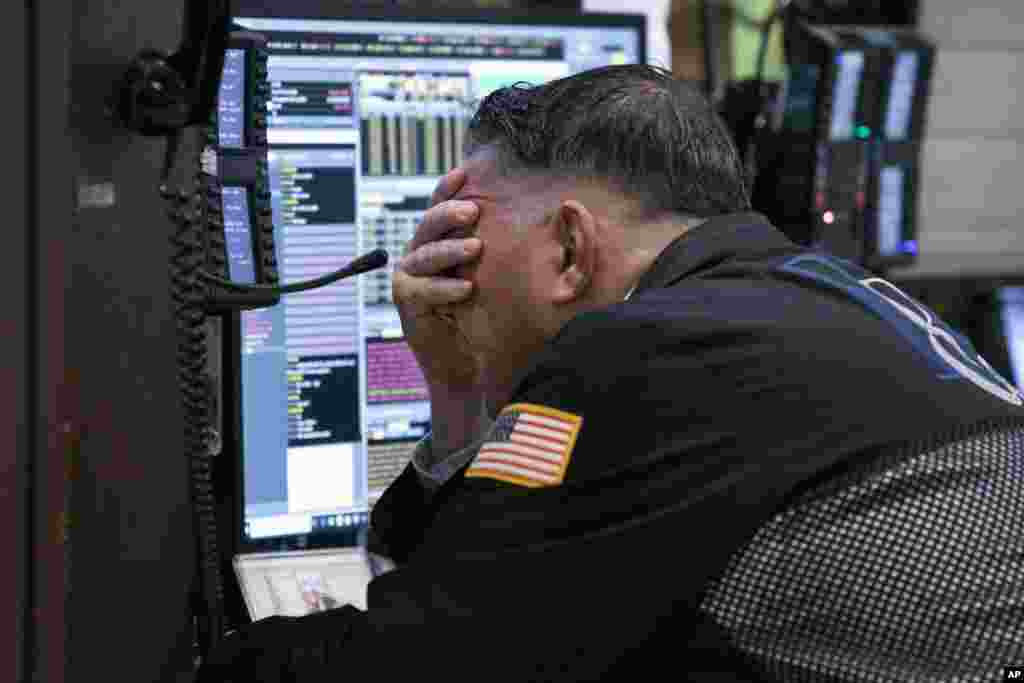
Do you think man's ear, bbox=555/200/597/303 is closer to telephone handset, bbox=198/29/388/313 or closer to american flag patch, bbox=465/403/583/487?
american flag patch, bbox=465/403/583/487

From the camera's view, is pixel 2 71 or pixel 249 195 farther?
pixel 249 195

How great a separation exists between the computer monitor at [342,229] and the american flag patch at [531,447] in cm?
57

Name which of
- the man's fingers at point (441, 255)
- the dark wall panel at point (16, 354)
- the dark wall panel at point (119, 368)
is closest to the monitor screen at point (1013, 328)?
the man's fingers at point (441, 255)

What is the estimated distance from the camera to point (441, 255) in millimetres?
1126

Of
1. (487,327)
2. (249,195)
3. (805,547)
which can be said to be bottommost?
(805,547)

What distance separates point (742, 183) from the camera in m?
1.09

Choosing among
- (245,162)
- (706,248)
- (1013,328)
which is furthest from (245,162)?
(1013,328)

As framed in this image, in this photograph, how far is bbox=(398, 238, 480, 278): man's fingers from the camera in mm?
1104

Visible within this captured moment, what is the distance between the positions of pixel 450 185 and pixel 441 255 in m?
0.06

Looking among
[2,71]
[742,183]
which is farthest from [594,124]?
[2,71]

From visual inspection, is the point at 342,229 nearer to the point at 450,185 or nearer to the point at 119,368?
the point at 450,185

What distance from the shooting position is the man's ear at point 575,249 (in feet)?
3.30

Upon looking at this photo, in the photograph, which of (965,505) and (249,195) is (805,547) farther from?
(249,195)

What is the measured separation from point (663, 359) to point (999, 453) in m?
0.24
